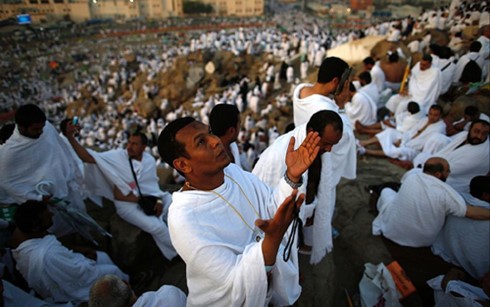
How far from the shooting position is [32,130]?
285cm

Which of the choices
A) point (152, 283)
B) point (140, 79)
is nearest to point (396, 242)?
point (152, 283)

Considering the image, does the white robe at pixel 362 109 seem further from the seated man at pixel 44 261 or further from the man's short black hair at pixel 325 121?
the seated man at pixel 44 261

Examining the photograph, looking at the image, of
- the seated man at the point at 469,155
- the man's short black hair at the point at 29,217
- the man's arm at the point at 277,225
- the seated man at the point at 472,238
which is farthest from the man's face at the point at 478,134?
the man's short black hair at the point at 29,217

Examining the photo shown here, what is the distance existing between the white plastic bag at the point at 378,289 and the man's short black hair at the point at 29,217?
3216 mm

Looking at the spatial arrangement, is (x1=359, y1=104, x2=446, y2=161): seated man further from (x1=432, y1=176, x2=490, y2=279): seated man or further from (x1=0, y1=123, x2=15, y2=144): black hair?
(x1=0, y1=123, x2=15, y2=144): black hair

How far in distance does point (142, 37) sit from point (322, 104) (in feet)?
158

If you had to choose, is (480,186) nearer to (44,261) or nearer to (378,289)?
(378,289)

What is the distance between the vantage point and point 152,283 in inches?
126

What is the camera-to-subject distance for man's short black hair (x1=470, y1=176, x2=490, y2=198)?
2723 mm

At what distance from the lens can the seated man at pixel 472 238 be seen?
2.69 meters

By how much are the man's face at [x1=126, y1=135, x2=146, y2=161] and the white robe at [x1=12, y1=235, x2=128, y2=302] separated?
4.02 ft

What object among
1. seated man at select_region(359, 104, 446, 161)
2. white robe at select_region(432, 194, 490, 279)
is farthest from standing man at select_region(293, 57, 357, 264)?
seated man at select_region(359, 104, 446, 161)

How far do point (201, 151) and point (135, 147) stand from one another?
226 centimetres

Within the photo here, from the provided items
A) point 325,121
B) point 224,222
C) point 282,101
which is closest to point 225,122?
point 325,121
